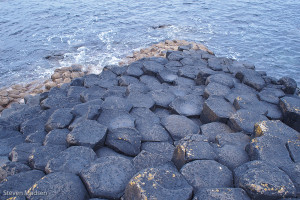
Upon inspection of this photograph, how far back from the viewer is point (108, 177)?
274 centimetres

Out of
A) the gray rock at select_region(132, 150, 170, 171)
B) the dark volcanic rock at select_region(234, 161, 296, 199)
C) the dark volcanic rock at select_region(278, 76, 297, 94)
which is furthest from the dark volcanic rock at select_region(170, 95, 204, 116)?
the dark volcanic rock at select_region(278, 76, 297, 94)

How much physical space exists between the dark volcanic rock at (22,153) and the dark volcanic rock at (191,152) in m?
2.11

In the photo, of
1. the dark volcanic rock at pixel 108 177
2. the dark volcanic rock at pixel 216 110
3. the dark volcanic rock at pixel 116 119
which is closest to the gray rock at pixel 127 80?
the dark volcanic rock at pixel 116 119

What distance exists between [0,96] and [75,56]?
3135 millimetres

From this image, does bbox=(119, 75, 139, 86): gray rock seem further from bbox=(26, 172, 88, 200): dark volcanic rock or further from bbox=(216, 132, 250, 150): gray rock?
bbox=(26, 172, 88, 200): dark volcanic rock

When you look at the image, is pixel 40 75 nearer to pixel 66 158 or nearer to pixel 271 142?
pixel 66 158

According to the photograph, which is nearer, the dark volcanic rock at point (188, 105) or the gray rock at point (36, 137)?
the gray rock at point (36, 137)

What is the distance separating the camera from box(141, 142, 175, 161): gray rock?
358 centimetres

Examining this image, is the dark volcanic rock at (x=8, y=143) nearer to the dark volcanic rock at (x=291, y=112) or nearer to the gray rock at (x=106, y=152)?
the gray rock at (x=106, y=152)

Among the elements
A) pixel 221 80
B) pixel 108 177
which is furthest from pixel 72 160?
pixel 221 80

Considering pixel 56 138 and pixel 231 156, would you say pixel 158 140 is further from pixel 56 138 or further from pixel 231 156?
pixel 56 138

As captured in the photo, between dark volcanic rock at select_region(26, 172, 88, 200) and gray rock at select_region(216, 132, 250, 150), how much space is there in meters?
2.07

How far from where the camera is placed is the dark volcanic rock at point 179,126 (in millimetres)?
3902

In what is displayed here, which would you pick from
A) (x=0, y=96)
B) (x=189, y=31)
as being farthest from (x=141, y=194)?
(x=189, y=31)
